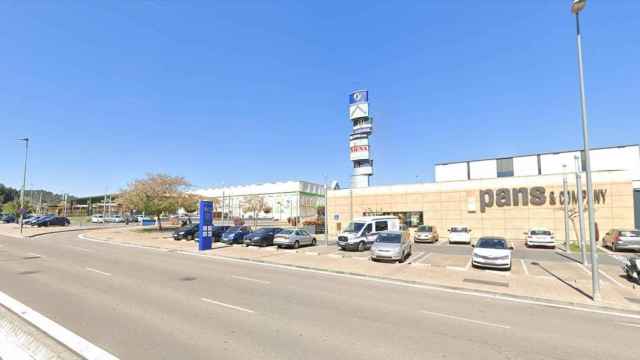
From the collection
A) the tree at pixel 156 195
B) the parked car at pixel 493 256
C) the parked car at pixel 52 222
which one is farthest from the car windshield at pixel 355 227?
the parked car at pixel 52 222

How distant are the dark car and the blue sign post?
357 cm

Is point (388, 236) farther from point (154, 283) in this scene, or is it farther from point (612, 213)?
point (612, 213)

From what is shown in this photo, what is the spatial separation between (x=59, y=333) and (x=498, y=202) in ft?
117

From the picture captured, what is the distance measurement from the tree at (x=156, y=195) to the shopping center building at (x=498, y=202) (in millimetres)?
20296

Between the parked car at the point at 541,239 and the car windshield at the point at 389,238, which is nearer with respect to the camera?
the car windshield at the point at 389,238

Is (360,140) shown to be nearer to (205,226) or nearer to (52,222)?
(205,226)

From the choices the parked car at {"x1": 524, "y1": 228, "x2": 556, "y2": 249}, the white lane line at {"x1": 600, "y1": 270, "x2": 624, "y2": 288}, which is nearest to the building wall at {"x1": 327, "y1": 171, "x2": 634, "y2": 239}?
the parked car at {"x1": 524, "y1": 228, "x2": 556, "y2": 249}

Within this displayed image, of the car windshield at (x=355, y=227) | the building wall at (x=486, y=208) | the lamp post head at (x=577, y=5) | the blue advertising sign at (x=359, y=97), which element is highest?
the blue advertising sign at (x=359, y=97)

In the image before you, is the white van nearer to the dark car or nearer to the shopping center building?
the dark car

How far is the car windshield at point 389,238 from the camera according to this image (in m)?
18.9

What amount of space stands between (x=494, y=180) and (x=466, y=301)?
89.4 feet

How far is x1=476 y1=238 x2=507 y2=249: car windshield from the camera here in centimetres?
1652

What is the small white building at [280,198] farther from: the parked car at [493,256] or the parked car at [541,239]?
the parked car at [493,256]

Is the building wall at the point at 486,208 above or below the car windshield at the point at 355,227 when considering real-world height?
above
